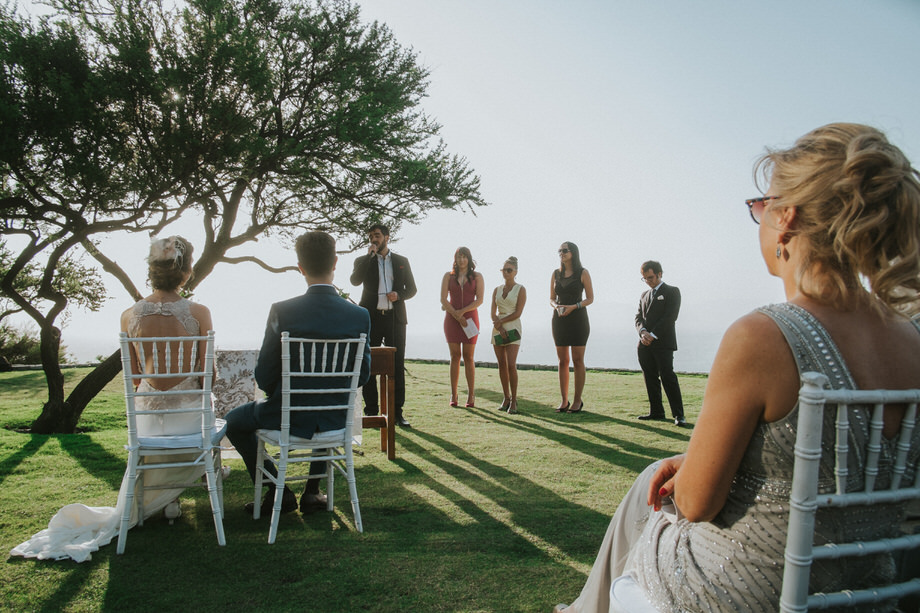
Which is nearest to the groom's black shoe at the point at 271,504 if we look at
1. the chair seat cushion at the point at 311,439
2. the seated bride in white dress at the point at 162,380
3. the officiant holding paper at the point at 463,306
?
the seated bride in white dress at the point at 162,380

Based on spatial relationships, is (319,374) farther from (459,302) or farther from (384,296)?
(459,302)

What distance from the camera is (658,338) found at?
291 inches

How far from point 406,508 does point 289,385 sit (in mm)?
1195

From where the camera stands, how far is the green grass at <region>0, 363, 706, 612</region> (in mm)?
2684

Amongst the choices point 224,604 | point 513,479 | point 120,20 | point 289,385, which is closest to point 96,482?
point 289,385

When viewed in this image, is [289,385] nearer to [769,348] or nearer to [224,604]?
[224,604]

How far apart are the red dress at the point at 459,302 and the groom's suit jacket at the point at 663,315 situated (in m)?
2.22

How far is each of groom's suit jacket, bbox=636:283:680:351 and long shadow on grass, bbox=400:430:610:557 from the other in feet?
10.5

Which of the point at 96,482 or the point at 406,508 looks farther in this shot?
the point at 96,482

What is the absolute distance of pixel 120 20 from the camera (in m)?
8.24

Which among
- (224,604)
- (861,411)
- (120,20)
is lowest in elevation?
(224,604)

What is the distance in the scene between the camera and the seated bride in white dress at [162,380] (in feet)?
11.0

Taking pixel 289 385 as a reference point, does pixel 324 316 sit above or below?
above

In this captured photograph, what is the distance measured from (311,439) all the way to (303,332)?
63cm
